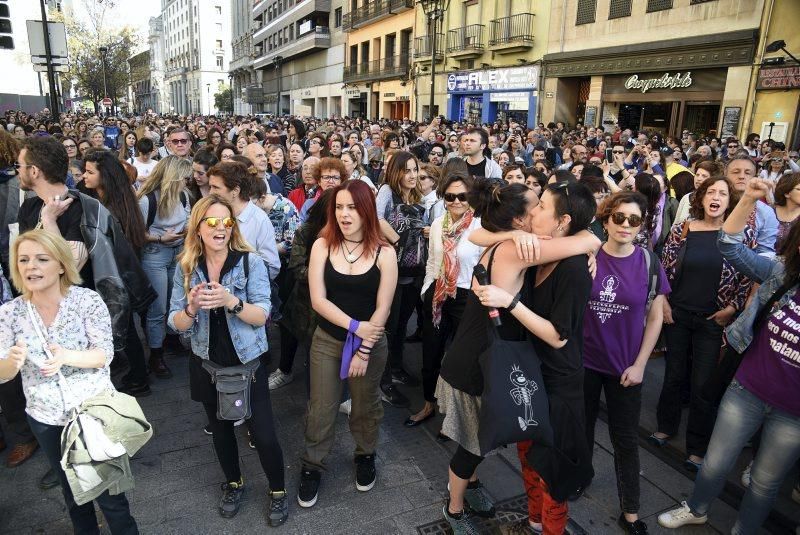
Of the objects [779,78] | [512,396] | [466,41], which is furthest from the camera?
[466,41]

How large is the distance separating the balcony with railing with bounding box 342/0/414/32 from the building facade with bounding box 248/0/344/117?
3.55 metres

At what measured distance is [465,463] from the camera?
9.00 ft

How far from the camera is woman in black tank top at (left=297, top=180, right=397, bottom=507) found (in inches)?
120

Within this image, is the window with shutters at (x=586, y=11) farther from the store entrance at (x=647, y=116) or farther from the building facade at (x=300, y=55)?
the building facade at (x=300, y=55)

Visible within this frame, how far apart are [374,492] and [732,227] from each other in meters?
2.61

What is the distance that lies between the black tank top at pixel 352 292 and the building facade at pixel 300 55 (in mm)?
37979

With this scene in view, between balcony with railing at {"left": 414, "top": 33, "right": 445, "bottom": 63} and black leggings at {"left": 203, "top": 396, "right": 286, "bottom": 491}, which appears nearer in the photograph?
black leggings at {"left": 203, "top": 396, "right": 286, "bottom": 491}

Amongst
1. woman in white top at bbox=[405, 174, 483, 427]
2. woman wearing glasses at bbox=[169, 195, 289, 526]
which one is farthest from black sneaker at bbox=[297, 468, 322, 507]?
woman in white top at bbox=[405, 174, 483, 427]

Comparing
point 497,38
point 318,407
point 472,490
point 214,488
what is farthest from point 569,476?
point 497,38

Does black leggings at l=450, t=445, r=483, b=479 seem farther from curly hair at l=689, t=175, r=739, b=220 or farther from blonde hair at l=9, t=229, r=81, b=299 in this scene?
curly hair at l=689, t=175, r=739, b=220

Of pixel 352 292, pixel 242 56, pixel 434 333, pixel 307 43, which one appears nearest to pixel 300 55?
pixel 307 43

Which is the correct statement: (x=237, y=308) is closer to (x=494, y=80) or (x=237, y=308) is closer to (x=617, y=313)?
(x=617, y=313)

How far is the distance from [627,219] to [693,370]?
1.62m

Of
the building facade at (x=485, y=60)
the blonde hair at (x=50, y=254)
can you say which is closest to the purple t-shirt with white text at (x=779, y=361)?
the blonde hair at (x=50, y=254)
